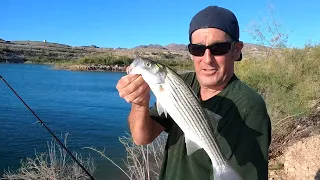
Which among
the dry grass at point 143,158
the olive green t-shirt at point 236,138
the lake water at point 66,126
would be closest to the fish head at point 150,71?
the olive green t-shirt at point 236,138

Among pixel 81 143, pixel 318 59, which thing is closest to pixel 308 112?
pixel 318 59

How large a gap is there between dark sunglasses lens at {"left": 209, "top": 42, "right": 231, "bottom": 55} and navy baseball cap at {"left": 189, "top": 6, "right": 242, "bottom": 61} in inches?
3.0

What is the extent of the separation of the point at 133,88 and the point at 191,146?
1.80ft

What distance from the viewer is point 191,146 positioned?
2.39 m

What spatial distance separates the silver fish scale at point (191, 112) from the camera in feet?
7.63

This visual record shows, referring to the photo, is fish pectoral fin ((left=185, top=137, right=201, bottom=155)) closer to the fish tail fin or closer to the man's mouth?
the fish tail fin

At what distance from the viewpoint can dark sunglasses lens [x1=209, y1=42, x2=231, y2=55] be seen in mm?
2539

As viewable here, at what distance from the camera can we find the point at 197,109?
2.35 m

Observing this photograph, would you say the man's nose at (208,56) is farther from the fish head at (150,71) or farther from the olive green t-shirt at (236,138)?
the fish head at (150,71)

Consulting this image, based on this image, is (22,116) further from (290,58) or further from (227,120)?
(227,120)

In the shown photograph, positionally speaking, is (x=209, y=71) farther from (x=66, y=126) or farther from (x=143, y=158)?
(x=66, y=126)

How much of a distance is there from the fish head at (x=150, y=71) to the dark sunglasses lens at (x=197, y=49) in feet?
1.40

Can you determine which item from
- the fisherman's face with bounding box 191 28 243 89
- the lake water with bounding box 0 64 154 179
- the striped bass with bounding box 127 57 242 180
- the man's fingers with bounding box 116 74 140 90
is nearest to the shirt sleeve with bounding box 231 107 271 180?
the striped bass with bounding box 127 57 242 180

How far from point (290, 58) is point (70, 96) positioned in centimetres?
1581
